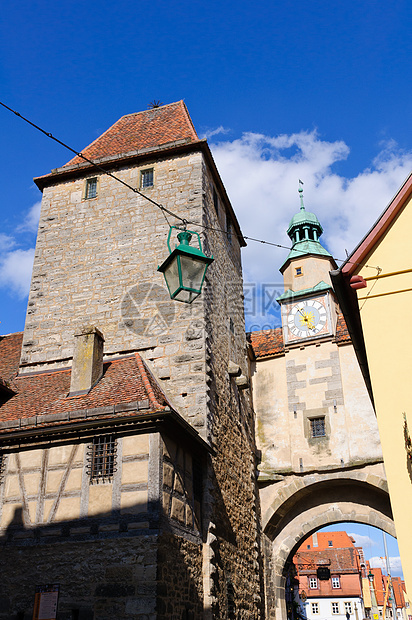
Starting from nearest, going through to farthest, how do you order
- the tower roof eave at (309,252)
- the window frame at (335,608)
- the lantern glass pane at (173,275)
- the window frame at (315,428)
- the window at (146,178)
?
the lantern glass pane at (173,275), the window at (146,178), the window frame at (315,428), the tower roof eave at (309,252), the window frame at (335,608)

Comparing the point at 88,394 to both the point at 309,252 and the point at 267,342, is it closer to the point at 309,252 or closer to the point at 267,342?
the point at 267,342

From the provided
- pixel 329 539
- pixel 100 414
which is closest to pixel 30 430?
pixel 100 414

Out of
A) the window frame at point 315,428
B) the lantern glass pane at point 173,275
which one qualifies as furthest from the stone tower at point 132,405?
the lantern glass pane at point 173,275

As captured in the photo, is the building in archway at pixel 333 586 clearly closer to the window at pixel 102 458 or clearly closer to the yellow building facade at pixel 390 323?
the window at pixel 102 458

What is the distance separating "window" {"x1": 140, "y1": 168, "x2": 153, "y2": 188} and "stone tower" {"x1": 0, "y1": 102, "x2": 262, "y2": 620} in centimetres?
4

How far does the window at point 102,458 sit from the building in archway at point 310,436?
6740mm

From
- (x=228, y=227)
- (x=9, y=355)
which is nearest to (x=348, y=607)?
(x=228, y=227)

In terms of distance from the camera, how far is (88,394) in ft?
30.4

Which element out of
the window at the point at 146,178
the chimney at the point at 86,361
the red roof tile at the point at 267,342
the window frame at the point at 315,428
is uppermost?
the window at the point at 146,178

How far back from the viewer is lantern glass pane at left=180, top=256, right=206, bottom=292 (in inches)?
249

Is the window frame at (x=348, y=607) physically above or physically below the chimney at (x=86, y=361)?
below

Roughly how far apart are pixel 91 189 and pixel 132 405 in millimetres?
6901

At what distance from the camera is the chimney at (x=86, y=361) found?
948 cm

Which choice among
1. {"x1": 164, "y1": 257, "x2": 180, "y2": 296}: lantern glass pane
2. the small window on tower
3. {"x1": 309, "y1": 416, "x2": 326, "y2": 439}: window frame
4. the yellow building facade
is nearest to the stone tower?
{"x1": 309, "y1": 416, "x2": 326, "y2": 439}: window frame
